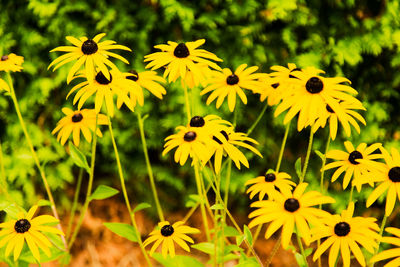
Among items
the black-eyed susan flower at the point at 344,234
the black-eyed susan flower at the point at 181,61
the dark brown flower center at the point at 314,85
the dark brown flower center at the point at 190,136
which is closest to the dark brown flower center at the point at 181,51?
the black-eyed susan flower at the point at 181,61

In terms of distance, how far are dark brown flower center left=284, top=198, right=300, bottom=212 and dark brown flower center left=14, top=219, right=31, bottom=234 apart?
816 millimetres

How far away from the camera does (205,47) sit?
2217mm

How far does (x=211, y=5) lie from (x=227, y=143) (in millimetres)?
1175

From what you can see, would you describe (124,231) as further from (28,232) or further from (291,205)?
(291,205)

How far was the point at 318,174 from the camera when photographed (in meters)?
2.31

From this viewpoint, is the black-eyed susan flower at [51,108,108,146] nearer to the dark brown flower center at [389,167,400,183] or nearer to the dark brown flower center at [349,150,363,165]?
the dark brown flower center at [349,150,363,165]

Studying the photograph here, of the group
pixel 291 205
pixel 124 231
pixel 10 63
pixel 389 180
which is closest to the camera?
pixel 291 205

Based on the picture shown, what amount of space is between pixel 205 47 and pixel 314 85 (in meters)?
1.13

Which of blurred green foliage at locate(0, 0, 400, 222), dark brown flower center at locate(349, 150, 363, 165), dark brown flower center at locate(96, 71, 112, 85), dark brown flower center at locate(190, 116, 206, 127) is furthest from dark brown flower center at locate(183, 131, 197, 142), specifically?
blurred green foliage at locate(0, 0, 400, 222)

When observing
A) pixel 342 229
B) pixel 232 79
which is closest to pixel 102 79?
pixel 232 79

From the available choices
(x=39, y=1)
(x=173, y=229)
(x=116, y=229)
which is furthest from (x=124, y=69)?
(x=173, y=229)

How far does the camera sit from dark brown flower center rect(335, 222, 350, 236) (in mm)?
1078

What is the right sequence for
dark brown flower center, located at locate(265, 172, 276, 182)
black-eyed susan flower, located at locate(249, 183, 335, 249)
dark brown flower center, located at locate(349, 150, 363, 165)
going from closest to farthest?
1. black-eyed susan flower, located at locate(249, 183, 335, 249)
2. dark brown flower center, located at locate(349, 150, 363, 165)
3. dark brown flower center, located at locate(265, 172, 276, 182)

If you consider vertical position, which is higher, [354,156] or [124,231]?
[354,156]
